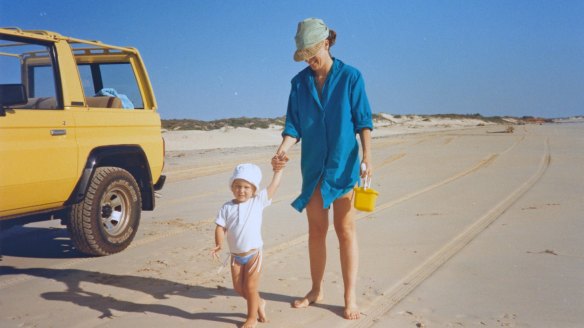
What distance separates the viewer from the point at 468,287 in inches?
171

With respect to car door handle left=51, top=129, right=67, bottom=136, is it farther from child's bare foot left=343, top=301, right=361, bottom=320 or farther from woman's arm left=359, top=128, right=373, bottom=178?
child's bare foot left=343, top=301, right=361, bottom=320

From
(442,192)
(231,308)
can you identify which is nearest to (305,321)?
(231,308)

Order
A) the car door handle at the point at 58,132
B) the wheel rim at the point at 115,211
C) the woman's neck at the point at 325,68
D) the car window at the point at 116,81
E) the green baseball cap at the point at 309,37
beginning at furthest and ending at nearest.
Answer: the car window at the point at 116,81 → the wheel rim at the point at 115,211 → the car door handle at the point at 58,132 → the woman's neck at the point at 325,68 → the green baseball cap at the point at 309,37

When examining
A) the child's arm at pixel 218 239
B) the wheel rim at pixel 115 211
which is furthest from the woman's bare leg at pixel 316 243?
the wheel rim at pixel 115 211

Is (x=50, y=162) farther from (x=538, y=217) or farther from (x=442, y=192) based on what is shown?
(x=442, y=192)

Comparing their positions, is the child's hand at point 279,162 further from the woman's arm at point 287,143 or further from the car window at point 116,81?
the car window at point 116,81

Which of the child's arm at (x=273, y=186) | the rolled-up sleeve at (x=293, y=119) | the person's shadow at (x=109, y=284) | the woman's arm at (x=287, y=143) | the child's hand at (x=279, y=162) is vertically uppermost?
the rolled-up sleeve at (x=293, y=119)

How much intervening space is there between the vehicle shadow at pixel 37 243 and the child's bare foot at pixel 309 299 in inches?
107

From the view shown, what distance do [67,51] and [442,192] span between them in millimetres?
6135

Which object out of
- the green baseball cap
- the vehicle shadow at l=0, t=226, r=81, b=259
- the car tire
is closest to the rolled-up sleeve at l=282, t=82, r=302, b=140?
the green baseball cap

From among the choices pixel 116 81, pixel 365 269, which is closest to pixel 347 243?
pixel 365 269

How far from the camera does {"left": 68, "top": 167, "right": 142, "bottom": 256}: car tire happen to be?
5379 millimetres

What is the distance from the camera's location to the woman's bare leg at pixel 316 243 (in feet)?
13.0

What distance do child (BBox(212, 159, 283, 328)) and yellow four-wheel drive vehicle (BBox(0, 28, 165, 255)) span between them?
2.07m
